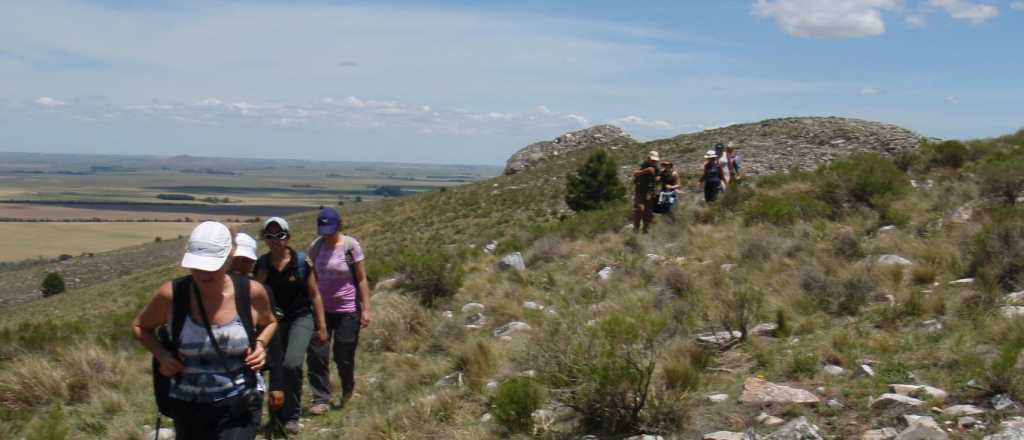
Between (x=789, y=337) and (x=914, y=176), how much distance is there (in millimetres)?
11731

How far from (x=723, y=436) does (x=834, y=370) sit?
4.22ft

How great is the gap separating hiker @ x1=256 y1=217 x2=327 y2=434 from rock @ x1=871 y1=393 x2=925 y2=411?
386 cm

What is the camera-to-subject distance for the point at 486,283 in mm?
11258

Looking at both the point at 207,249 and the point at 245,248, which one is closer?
the point at 207,249

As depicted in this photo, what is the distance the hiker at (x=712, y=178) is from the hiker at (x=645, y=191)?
220cm

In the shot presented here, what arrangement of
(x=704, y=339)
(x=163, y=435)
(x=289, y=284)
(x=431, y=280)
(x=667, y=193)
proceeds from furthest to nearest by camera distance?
(x=667, y=193)
(x=431, y=280)
(x=704, y=339)
(x=163, y=435)
(x=289, y=284)

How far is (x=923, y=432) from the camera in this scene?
4.06 m

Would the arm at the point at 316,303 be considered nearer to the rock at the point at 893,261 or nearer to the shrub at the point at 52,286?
the rock at the point at 893,261

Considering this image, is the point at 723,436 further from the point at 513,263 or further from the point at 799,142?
the point at 799,142

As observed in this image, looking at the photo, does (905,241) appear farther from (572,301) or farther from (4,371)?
(4,371)

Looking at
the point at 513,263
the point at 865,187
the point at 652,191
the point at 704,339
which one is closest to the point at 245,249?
the point at 704,339

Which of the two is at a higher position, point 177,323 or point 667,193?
point 667,193

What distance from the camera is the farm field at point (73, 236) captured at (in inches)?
2412

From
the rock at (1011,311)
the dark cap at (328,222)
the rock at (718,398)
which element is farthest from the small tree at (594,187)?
the rock at (718,398)
